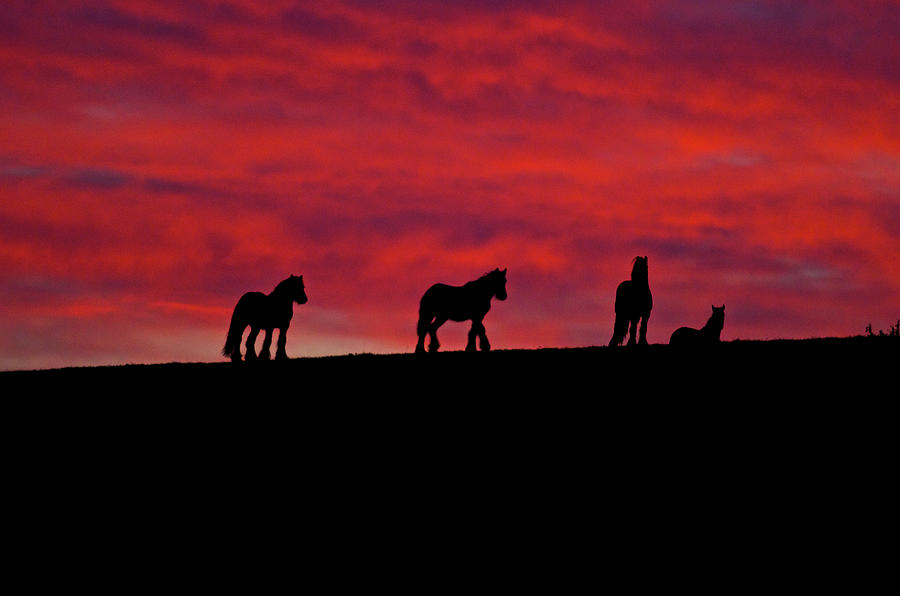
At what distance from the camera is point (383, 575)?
1455 centimetres

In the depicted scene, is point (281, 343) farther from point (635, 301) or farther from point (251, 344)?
point (635, 301)

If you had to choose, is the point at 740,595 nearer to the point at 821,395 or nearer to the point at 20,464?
the point at 821,395

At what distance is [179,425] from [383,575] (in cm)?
923

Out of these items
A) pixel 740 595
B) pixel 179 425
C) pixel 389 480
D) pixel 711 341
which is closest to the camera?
pixel 740 595

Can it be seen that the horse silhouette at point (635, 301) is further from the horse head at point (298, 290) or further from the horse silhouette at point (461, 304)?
the horse head at point (298, 290)

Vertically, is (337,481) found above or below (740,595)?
above

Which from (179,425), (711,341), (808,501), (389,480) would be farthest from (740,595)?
(711,341)

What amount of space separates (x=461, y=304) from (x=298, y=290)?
176 inches

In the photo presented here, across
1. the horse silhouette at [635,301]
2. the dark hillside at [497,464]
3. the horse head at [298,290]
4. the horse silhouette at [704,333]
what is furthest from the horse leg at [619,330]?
the horse head at [298,290]

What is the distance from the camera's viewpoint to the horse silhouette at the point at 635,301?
30.4m

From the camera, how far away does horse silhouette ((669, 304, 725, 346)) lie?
2830 cm

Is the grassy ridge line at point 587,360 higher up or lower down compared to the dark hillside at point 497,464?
higher up

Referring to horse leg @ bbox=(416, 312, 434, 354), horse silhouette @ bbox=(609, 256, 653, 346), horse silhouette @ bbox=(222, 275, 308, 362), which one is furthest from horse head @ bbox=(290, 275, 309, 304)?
horse silhouette @ bbox=(609, 256, 653, 346)

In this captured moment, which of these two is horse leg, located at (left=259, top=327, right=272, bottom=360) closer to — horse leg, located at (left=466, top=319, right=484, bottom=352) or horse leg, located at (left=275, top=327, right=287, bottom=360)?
horse leg, located at (left=275, top=327, right=287, bottom=360)
